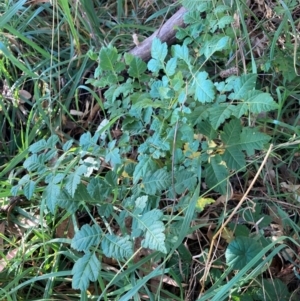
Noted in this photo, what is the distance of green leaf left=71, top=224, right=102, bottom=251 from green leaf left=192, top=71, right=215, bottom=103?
35cm

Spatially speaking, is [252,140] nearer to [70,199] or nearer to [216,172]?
[216,172]

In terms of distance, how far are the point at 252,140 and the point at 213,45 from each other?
0.25 meters

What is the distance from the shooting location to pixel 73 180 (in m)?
0.96

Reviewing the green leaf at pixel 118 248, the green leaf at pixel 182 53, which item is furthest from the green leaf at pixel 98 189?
the green leaf at pixel 182 53

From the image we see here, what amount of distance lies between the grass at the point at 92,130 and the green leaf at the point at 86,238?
0.08m

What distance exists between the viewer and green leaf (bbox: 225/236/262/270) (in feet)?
3.29

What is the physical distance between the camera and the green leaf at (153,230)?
A: 2.90 feet

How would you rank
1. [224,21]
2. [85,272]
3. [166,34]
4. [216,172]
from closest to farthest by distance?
[85,272], [216,172], [224,21], [166,34]

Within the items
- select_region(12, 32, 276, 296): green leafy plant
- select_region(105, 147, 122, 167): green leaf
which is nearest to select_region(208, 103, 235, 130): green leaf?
select_region(12, 32, 276, 296): green leafy plant

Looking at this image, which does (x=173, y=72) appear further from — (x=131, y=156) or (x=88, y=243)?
(x=88, y=243)

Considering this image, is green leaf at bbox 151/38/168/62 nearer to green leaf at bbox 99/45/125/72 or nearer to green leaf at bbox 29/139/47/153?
green leaf at bbox 99/45/125/72

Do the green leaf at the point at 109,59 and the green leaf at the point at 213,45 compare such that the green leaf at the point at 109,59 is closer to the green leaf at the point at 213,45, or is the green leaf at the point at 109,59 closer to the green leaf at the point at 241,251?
the green leaf at the point at 213,45

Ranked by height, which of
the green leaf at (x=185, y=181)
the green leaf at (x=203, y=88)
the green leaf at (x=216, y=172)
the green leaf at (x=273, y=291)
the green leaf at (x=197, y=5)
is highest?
the green leaf at (x=197, y=5)

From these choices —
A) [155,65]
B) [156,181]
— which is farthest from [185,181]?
[155,65]
